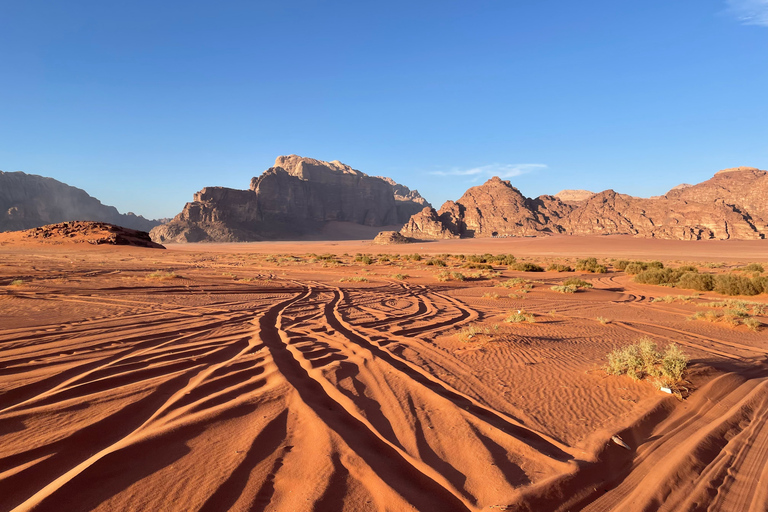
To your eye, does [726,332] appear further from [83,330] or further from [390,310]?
[83,330]

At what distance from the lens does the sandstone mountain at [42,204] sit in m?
120

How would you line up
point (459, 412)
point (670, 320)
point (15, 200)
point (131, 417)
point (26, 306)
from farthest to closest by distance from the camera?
point (15, 200), point (670, 320), point (26, 306), point (459, 412), point (131, 417)

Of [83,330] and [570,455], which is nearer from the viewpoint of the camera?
[570,455]

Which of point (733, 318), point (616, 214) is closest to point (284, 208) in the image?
point (616, 214)

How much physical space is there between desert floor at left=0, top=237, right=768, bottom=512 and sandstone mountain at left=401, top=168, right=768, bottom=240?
101m

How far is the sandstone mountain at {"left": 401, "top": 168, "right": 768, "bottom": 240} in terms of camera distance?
85875 mm

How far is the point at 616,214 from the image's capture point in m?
110

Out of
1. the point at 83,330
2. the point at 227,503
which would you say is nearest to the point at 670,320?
the point at 227,503

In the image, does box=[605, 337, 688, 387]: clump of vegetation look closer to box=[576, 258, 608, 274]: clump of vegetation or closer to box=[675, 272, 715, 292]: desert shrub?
box=[675, 272, 715, 292]: desert shrub

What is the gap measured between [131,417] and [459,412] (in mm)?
3370

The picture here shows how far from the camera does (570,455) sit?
10.7 feet

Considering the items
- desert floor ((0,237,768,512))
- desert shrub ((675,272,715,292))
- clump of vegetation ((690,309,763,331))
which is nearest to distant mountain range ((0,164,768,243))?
desert shrub ((675,272,715,292))

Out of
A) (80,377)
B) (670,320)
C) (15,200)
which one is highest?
(15,200)

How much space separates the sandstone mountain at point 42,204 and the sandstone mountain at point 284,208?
42.8m
